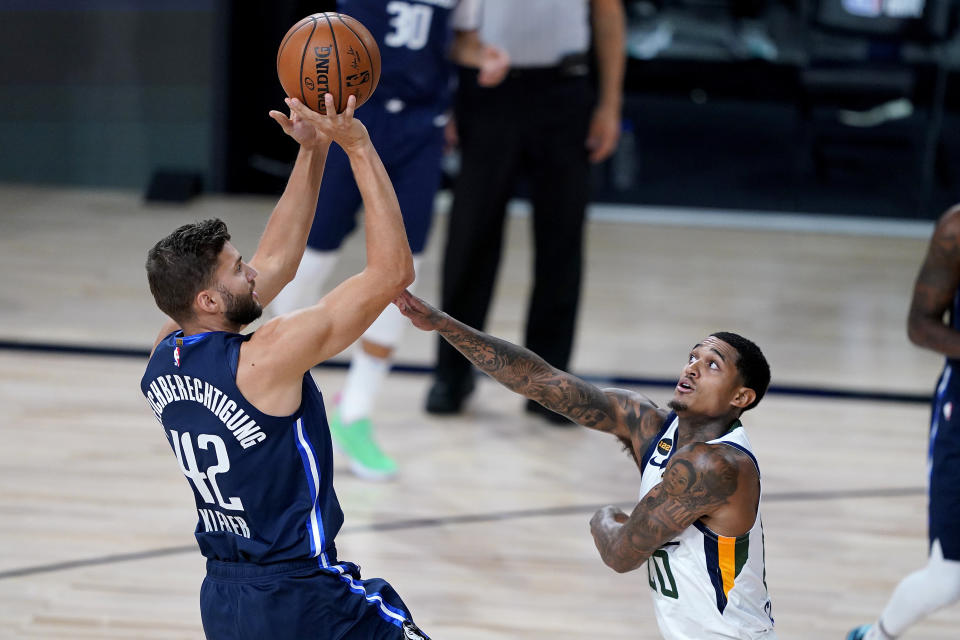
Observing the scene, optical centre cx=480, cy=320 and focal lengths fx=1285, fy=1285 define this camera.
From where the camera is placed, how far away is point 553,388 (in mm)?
2865

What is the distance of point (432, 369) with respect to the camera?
20.5ft

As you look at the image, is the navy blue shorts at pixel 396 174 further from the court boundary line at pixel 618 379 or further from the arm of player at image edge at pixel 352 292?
the arm of player at image edge at pixel 352 292

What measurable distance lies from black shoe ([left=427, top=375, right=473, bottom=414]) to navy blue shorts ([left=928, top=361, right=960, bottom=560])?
8.72 ft

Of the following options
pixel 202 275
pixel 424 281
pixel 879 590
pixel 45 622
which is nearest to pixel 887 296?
pixel 424 281

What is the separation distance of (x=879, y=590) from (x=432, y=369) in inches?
106

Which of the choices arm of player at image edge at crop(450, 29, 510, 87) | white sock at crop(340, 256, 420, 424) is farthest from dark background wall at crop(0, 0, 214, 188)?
white sock at crop(340, 256, 420, 424)

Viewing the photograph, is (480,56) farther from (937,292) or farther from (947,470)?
(947,470)

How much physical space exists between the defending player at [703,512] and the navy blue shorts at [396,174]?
196 centimetres

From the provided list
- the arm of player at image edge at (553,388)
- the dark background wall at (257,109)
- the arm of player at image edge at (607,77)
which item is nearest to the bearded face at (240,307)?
the arm of player at image edge at (553,388)

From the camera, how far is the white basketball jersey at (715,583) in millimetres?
2594

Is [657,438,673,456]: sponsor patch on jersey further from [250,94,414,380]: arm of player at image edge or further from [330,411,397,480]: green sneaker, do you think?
[330,411,397,480]: green sneaker

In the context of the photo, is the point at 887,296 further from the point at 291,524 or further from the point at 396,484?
the point at 291,524

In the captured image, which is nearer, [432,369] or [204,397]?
[204,397]

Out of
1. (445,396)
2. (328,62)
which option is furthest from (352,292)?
(445,396)
